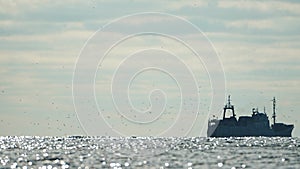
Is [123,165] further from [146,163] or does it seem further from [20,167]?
[20,167]

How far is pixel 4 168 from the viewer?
9506cm

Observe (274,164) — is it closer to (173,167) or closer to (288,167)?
(288,167)

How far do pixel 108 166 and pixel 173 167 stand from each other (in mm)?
8782

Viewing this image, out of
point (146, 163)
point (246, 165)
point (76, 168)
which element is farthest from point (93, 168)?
point (246, 165)

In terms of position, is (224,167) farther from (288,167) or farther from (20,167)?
(20,167)

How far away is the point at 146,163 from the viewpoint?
3910 inches

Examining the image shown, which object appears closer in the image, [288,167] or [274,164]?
[288,167]

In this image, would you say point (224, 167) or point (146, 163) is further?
point (146, 163)

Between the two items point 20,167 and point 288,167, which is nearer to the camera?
point 288,167

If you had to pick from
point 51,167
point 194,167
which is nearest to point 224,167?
point 194,167

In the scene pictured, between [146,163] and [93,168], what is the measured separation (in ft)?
29.4

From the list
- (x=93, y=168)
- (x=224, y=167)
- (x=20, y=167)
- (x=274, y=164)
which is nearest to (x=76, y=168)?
(x=93, y=168)

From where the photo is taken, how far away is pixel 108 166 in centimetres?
9581

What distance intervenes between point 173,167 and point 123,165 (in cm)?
782
